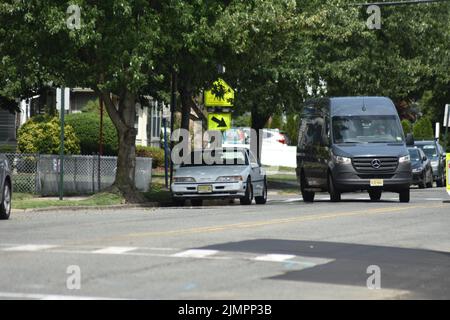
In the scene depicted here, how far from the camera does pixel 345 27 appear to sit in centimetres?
3894

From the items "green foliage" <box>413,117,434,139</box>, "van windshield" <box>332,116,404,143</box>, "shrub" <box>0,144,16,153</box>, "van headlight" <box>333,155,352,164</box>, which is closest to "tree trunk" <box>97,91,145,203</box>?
"van headlight" <box>333,155,352,164</box>

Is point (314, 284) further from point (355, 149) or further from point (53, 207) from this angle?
point (355, 149)

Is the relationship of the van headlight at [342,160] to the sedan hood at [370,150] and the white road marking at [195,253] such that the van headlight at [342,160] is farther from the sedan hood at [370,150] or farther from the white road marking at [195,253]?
the white road marking at [195,253]

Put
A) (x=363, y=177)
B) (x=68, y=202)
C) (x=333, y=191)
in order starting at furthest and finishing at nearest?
(x=333, y=191), (x=363, y=177), (x=68, y=202)

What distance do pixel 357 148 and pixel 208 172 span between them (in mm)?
3748

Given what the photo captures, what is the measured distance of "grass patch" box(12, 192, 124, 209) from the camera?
2778 centimetres

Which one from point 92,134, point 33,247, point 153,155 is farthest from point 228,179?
point 153,155

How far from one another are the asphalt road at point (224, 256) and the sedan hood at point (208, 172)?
256 inches

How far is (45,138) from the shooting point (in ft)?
149


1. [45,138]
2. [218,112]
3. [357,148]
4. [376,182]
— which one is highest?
[218,112]

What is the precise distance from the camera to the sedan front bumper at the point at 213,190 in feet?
98.1

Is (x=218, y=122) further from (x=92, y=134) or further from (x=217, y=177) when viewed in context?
(x=92, y=134)

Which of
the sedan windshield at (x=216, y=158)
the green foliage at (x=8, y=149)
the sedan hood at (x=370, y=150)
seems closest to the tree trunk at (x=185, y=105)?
the sedan windshield at (x=216, y=158)
